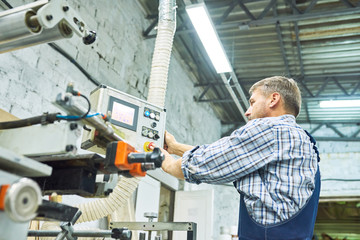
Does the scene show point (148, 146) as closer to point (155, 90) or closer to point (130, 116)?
point (130, 116)

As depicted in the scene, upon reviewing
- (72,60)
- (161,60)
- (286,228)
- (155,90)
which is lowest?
(286,228)

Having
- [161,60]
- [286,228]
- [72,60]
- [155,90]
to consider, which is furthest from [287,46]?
[286,228]

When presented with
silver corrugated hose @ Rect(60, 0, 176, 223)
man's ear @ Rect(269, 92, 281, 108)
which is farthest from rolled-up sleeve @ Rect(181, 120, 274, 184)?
silver corrugated hose @ Rect(60, 0, 176, 223)

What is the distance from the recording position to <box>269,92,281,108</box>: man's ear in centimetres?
169

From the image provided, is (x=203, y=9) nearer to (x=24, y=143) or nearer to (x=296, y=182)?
(x=296, y=182)

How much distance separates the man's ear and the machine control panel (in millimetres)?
682

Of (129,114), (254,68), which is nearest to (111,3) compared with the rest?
(129,114)

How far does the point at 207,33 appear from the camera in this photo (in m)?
3.87

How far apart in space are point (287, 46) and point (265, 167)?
438 cm

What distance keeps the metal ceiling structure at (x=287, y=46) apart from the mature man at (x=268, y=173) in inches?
127

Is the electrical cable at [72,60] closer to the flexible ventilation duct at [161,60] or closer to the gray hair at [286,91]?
the flexible ventilation duct at [161,60]

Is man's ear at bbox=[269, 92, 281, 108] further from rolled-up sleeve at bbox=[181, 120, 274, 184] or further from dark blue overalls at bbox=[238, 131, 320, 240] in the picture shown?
dark blue overalls at bbox=[238, 131, 320, 240]

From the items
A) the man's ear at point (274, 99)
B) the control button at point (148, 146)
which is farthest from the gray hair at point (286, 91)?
the control button at point (148, 146)

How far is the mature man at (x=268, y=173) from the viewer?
1348 mm
